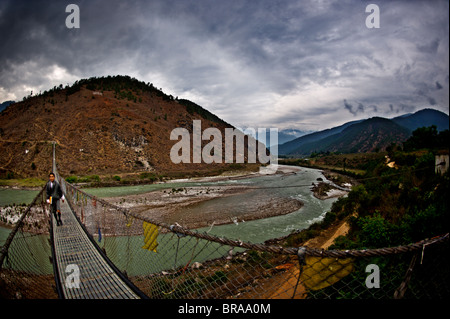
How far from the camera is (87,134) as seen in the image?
42.0m

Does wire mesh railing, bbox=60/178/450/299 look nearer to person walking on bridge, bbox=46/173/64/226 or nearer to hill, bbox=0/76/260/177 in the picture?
person walking on bridge, bbox=46/173/64/226

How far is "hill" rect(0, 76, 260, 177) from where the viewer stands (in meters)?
36.1

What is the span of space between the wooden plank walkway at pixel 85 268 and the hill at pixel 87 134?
115 ft

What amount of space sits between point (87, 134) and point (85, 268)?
45.9 m

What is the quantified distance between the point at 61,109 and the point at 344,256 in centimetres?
5784

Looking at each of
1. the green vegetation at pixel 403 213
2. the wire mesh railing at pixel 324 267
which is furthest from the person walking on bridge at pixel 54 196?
the green vegetation at pixel 403 213

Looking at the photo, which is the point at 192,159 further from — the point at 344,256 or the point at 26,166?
the point at 344,256

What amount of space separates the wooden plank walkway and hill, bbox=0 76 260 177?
3500 cm

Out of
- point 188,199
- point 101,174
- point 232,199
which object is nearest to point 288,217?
point 232,199

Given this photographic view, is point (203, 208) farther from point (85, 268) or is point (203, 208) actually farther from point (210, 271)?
point (85, 268)

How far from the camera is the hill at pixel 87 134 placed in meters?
36.1

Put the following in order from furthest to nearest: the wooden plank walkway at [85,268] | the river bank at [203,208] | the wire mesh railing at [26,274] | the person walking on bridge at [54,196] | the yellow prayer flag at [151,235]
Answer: the river bank at [203,208]
the person walking on bridge at [54,196]
the wire mesh railing at [26,274]
the yellow prayer flag at [151,235]
the wooden plank walkway at [85,268]

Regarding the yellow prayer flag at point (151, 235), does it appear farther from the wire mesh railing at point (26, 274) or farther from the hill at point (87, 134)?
the hill at point (87, 134)
